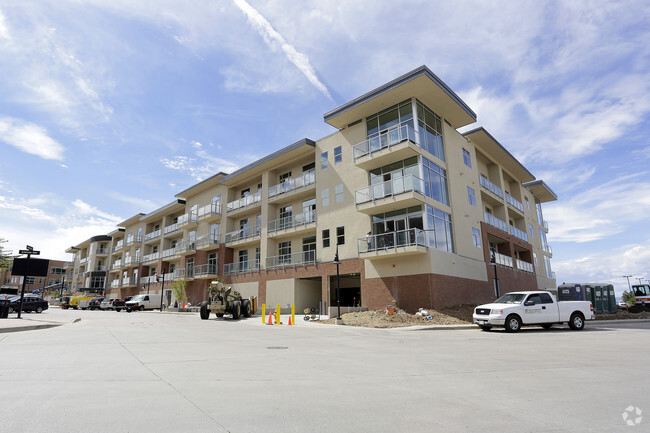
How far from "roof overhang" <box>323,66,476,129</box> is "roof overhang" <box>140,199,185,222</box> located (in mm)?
28032

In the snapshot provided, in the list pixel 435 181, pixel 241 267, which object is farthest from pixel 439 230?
pixel 241 267

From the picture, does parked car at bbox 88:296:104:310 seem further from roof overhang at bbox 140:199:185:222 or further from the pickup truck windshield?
the pickup truck windshield

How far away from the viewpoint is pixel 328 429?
12.7 ft

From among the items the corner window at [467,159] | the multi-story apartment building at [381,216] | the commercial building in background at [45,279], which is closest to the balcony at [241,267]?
the multi-story apartment building at [381,216]

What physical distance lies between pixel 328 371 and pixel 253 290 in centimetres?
2905

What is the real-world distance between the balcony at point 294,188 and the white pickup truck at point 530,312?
17730mm

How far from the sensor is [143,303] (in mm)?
42469

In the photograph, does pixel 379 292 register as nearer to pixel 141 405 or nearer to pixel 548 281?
pixel 141 405

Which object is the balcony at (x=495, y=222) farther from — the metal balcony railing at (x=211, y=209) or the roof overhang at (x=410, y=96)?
the metal balcony railing at (x=211, y=209)

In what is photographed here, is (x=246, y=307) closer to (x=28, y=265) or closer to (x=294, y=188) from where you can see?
(x=294, y=188)

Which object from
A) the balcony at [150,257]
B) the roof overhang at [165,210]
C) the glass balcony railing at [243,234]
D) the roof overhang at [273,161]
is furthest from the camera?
the balcony at [150,257]

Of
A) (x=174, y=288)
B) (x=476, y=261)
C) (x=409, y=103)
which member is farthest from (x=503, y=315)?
(x=174, y=288)

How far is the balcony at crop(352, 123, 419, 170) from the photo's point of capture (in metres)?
24.0

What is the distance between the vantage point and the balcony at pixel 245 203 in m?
36.6
